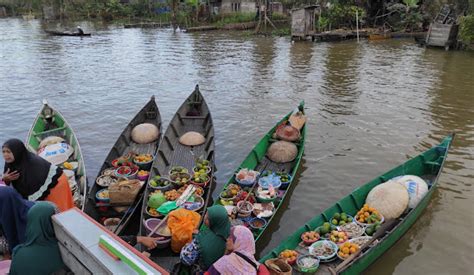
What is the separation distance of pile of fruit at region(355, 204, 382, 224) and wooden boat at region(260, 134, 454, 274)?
24cm

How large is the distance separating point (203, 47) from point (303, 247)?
2322 cm

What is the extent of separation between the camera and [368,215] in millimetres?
6727

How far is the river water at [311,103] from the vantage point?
7.81 metres

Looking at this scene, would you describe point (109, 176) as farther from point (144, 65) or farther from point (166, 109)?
point (144, 65)

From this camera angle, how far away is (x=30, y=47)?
27.1m

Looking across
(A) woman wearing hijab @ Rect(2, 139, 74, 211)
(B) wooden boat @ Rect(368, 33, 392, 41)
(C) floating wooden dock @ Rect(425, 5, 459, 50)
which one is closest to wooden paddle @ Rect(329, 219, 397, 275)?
(A) woman wearing hijab @ Rect(2, 139, 74, 211)

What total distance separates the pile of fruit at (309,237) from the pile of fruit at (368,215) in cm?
99

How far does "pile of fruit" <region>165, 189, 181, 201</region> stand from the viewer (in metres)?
7.01

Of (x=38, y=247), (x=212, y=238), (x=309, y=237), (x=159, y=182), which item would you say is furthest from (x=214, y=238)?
(x=159, y=182)

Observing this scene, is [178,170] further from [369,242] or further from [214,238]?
[369,242]

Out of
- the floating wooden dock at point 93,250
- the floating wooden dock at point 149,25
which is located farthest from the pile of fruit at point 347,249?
the floating wooden dock at point 149,25

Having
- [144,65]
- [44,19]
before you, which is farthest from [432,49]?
[44,19]

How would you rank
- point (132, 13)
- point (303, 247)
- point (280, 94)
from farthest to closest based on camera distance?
point (132, 13) → point (280, 94) → point (303, 247)

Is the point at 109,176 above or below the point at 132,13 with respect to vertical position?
below
